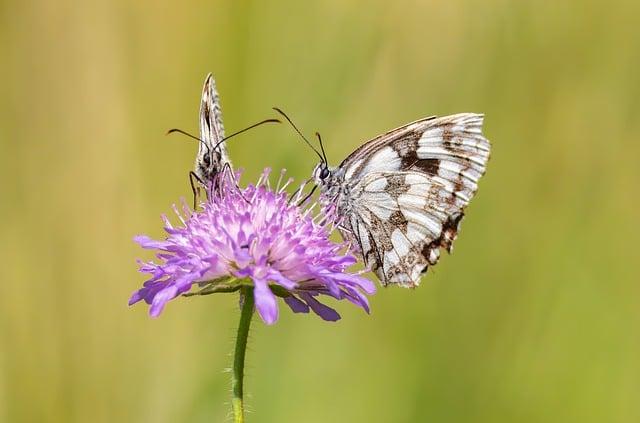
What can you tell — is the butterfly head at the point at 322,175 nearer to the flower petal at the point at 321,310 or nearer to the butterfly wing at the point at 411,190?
the butterfly wing at the point at 411,190

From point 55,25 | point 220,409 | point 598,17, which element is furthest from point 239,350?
point 598,17

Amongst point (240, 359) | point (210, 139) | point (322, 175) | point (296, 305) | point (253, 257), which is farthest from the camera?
point (322, 175)

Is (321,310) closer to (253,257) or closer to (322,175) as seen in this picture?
(253,257)

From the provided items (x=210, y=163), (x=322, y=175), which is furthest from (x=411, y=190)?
(x=210, y=163)

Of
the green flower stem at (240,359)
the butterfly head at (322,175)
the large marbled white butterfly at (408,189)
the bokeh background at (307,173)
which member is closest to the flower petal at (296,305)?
the green flower stem at (240,359)

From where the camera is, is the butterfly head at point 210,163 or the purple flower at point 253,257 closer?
the purple flower at point 253,257

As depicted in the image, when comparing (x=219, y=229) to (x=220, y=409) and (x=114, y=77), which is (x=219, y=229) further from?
(x=114, y=77)
